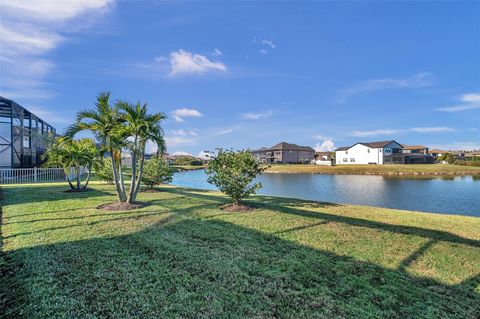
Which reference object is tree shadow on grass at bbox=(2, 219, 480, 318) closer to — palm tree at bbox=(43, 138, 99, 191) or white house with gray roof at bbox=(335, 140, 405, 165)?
palm tree at bbox=(43, 138, 99, 191)

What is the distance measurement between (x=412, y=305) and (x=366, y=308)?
0.58 metres

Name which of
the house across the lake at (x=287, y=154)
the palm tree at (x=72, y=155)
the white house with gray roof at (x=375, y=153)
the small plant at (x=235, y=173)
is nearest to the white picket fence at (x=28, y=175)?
the palm tree at (x=72, y=155)

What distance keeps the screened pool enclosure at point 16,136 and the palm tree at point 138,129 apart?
11053 mm

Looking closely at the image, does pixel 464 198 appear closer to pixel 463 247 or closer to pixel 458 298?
pixel 463 247

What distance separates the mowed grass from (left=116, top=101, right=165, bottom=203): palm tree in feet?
7.72

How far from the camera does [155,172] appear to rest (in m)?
12.9

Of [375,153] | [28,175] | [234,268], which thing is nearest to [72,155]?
[28,175]

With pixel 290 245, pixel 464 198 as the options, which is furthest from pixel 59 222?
pixel 464 198

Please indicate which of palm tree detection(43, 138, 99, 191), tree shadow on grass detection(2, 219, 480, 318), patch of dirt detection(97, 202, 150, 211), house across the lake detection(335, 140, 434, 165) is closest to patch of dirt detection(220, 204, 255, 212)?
patch of dirt detection(97, 202, 150, 211)

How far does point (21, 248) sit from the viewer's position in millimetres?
4508

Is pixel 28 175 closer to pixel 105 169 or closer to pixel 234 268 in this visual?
pixel 105 169

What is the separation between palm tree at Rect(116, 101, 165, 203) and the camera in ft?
→ 27.8

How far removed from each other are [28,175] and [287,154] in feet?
217

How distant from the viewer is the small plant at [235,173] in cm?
845
